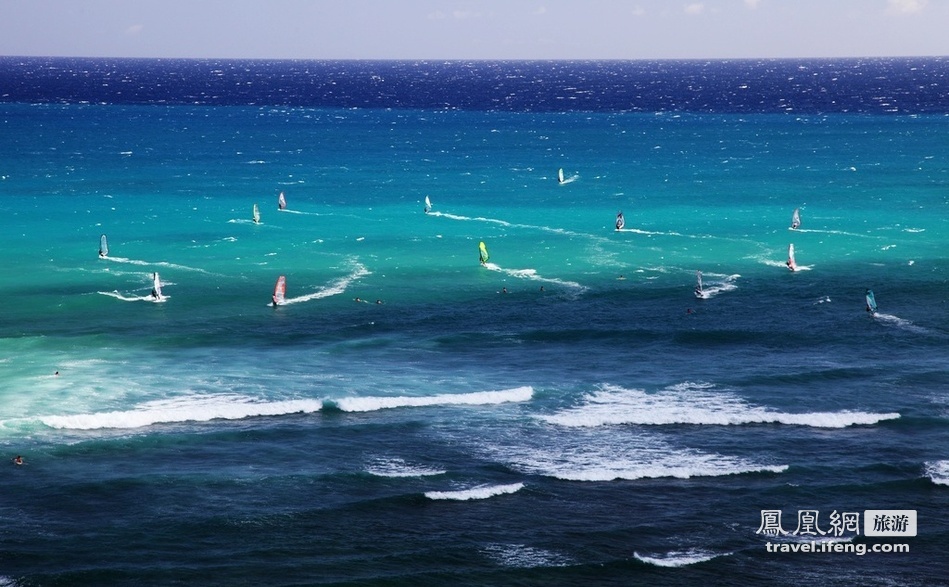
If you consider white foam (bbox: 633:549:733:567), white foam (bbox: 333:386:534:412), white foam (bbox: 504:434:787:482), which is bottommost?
white foam (bbox: 633:549:733:567)

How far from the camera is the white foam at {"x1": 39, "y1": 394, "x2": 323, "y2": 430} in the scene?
49625mm

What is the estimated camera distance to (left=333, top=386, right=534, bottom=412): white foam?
2060 inches

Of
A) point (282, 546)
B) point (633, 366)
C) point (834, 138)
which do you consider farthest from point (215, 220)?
point (834, 138)

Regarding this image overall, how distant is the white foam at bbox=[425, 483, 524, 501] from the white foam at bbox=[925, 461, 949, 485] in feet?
48.7

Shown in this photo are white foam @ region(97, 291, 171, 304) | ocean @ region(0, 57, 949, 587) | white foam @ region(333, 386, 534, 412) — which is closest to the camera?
ocean @ region(0, 57, 949, 587)

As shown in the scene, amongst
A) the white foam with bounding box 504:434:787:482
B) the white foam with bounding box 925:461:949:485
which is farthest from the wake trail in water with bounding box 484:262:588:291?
the white foam with bounding box 925:461:949:485

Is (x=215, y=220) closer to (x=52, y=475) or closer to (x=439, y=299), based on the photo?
(x=439, y=299)

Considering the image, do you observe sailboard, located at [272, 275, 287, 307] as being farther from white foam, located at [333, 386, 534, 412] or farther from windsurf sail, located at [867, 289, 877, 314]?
windsurf sail, located at [867, 289, 877, 314]

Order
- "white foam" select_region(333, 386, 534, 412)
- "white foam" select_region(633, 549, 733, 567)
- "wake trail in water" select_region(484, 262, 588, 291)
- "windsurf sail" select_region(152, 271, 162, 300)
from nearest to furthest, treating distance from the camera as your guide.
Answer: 1. "white foam" select_region(633, 549, 733, 567)
2. "white foam" select_region(333, 386, 534, 412)
3. "windsurf sail" select_region(152, 271, 162, 300)
4. "wake trail in water" select_region(484, 262, 588, 291)

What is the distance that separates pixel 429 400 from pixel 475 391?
2471 mm

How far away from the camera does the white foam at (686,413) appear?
49812 mm

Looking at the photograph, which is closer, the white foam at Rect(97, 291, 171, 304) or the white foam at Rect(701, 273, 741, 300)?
the white foam at Rect(97, 291, 171, 304)

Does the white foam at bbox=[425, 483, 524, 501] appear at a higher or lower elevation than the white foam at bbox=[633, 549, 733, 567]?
higher

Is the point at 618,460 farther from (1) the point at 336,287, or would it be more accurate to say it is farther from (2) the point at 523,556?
(1) the point at 336,287
